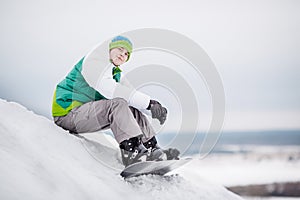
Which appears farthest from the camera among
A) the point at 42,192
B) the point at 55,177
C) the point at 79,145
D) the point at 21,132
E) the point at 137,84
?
the point at 137,84

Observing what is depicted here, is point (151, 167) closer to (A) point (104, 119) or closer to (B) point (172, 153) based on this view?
(B) point (172, 153)

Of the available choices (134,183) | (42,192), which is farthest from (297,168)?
(42,192)

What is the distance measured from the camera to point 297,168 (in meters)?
2.91

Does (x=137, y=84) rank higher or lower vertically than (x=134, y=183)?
higher

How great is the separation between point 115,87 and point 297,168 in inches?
76.7

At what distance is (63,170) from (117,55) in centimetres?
56

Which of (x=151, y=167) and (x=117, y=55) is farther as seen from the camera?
(x=117, y=55)

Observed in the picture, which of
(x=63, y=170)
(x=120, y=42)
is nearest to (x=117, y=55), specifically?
(x=120, y=42)

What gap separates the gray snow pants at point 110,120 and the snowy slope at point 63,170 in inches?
2.8

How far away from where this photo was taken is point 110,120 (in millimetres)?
1479

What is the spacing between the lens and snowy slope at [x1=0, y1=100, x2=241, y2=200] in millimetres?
1080

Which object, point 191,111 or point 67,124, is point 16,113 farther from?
point 191,111

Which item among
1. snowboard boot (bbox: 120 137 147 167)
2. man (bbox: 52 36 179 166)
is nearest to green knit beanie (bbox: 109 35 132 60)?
man (bbox: 52 36 179 166)

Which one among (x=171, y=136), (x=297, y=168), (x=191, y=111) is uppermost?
(x=191, y=111)
